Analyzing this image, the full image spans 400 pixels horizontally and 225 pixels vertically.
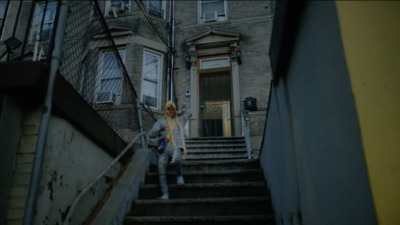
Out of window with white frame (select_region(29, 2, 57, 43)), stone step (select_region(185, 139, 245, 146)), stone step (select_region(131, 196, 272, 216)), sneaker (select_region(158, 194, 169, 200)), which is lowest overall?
stone step (select_region(131, 196, 272, 216))

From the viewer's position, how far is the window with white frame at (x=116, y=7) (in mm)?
11001

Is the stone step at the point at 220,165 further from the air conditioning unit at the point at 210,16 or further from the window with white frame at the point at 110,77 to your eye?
the air conditioning unit at the point at 210,16

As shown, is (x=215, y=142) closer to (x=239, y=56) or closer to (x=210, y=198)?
(x=239, y=56)

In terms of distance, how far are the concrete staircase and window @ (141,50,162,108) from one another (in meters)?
5.20

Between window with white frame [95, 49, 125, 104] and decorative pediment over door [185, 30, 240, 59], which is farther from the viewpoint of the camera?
decorative pediment over door [185, 30, 240, 59]

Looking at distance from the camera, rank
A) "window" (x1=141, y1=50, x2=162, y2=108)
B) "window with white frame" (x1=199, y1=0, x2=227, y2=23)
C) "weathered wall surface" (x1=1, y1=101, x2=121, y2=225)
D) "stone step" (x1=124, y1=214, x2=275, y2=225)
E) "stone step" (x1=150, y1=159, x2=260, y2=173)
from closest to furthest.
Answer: "weathered wall surface" (x1=1, y1=101, x2=121, y2=225)
"stone step" (x1=124, y1=214, x2=275, y2=225)
"stone step" (x1=150, y1=159, x2=260, y2=173)
"window" (x1=141, y1=50, x2=162, y2=108)
"window with white frame" (x1=199, y1=0, x2=227, y2=23)

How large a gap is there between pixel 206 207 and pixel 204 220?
34cm

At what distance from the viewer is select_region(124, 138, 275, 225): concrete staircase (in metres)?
3.53

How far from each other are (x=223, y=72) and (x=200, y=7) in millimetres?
3068

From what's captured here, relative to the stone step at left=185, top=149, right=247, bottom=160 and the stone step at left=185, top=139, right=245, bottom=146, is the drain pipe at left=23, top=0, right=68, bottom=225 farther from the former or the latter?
the stone step at left=185, top=139, right=245, bottom=146

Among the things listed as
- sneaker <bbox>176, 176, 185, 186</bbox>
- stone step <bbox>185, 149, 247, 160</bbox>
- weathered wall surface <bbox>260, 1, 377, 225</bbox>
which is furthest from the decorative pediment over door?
weathered wall surface <bbox>260, 1, 377, 225</bbox>

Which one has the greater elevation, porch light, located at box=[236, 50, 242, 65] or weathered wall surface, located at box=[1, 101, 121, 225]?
porch light, located at box=[236, 50, 242, 65]

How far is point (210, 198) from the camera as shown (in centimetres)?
389

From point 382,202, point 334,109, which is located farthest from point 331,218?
point 334,109
